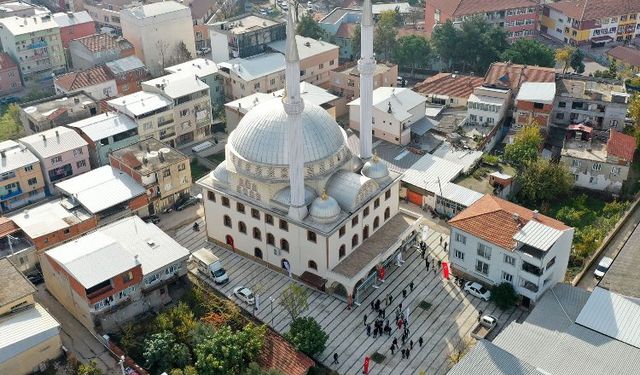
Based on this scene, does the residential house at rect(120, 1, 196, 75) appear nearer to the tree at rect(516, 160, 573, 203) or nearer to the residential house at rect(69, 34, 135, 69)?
the residential house at rect(69, 34, 135, 69)

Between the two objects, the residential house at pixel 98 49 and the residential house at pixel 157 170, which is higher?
the residential house at pixel 98 49

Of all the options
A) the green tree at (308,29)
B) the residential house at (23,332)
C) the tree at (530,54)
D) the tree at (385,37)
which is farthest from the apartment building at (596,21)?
the residential house at (23,332)

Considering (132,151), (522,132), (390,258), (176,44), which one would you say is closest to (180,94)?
(132,151)

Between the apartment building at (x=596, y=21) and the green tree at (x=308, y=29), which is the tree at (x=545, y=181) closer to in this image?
Result: the green tree at (x=308, y=29)

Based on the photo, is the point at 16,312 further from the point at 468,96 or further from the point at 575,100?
the point at 575,100

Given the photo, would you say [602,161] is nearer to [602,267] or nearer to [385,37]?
[602,267]

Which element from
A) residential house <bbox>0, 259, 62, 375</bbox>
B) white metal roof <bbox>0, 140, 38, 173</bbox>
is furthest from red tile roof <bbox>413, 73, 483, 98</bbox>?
residential house <bbox>0, 259, 62, 375</bbox>
